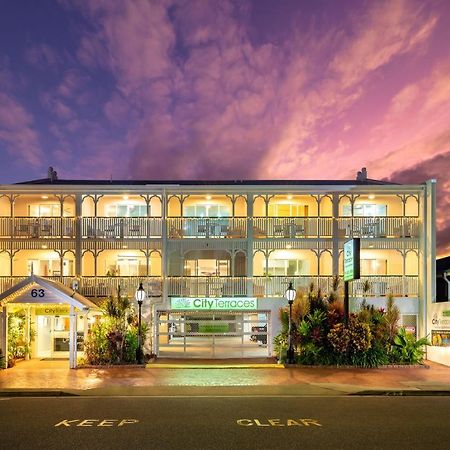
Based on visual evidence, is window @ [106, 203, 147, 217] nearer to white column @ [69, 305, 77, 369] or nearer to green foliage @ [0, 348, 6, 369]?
white column @ [69, 305, 77, 369]

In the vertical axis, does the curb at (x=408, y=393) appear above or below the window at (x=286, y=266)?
below

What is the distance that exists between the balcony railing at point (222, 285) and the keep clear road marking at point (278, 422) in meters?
15.2

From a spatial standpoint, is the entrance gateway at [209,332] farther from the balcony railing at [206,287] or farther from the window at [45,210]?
the window at [45,210]

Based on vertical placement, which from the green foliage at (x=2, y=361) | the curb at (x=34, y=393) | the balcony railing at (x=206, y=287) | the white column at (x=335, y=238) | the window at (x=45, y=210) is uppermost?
the window at (x=45, y=210)

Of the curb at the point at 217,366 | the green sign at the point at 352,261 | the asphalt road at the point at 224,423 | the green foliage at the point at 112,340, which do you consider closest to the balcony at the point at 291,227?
the green sign at the point at 352,261

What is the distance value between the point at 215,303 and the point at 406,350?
8.43 metres

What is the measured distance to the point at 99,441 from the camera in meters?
9.45

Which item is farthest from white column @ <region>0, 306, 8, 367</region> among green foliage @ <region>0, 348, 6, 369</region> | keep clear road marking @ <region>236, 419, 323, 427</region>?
keep clear road marking @ <region>236, 419, 323, 427</region>

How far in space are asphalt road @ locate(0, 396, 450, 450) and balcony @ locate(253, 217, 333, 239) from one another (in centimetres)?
1388

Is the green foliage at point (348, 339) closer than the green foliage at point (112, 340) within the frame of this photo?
Yes

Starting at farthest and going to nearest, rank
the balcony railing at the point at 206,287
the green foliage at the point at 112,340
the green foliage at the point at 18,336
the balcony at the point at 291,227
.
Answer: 1. the balcony at the point at 291,227
2. the balcony railing at the point at 206,287
3. the green foliage at the point at 18,336
4. the green foliage at the point at 112,340

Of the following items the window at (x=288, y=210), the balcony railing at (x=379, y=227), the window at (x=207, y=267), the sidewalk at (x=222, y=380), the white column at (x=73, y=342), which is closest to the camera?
the sidewalk at (x=222, y=380)

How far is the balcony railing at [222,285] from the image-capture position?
26.4m

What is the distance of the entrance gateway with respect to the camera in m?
24.0
